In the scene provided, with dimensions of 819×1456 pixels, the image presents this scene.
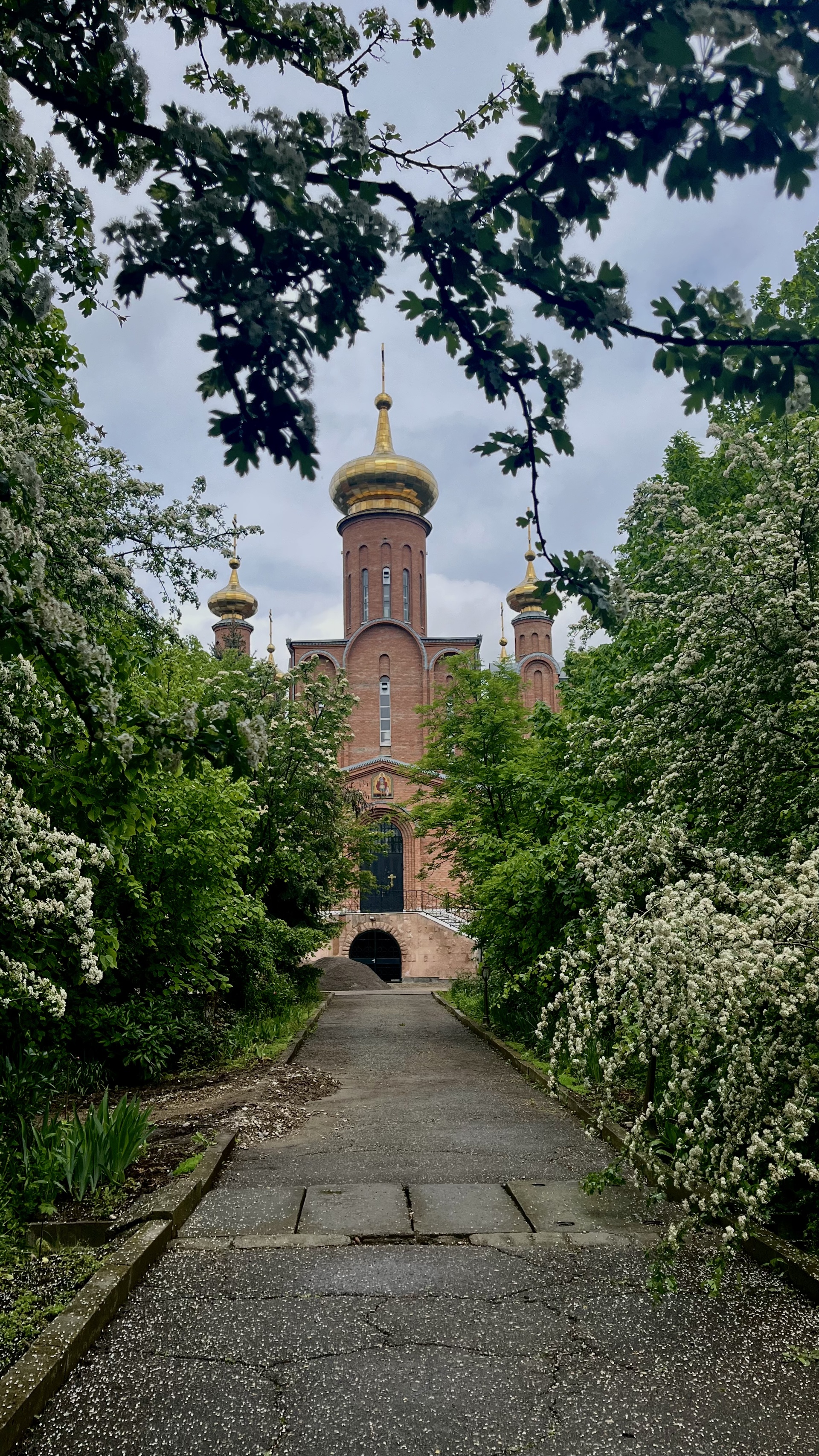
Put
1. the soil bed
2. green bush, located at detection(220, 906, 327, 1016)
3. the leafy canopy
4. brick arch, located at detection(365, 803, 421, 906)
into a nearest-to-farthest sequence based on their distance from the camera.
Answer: the leafy canopy < the soil bed < green bush, located at detection(220, 906, 327, 1016) < brick arch, located at detection(365, 803, 421, 906)

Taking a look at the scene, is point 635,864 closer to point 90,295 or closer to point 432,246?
point 432,246

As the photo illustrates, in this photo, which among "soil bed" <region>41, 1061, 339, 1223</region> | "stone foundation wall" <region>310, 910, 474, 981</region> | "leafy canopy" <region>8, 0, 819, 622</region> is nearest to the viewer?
"leafy canopy" <region>8, 0, 819, 622</region>

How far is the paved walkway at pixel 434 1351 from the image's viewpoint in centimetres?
339

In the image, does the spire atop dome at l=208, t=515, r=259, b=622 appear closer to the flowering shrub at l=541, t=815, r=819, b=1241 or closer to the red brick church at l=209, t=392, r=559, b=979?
the red brick church at l=209, t=392, r=559, b=979

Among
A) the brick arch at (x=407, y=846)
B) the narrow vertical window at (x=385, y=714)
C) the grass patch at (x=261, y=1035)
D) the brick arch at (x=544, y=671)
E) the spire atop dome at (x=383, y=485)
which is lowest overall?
the grass patch at (x=261, y=1035)

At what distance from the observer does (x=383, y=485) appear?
4838 cm

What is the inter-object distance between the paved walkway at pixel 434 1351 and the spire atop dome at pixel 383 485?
44.5 metres

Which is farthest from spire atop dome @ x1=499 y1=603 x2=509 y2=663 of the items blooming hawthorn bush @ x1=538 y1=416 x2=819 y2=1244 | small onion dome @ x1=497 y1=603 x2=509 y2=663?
blooming hawthorn bush @ x1=538 y1=416 x2=819 y2=1244

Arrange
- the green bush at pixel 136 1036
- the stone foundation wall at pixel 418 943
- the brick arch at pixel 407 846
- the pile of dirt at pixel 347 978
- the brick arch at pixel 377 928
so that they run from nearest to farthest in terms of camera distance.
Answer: the green bush at pixel 136 1036
the pile of dirt at pixel 347 978
the stone foundation wall at pixel 418 943
the brick arch at pixel 377 928
the brick arch at pixel 407 846

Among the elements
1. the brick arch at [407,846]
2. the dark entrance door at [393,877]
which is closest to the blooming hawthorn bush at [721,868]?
the brick arch at [407,846]

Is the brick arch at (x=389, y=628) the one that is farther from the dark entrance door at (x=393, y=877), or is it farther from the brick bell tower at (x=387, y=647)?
the dark entrance door at (x=393, y=877)

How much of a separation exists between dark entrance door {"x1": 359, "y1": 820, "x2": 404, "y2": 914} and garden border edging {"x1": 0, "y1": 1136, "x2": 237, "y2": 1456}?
35.8m

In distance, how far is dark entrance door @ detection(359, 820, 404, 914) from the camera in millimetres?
42031

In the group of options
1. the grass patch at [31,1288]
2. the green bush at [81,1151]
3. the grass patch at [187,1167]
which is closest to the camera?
the grass patch at [31,1288]
